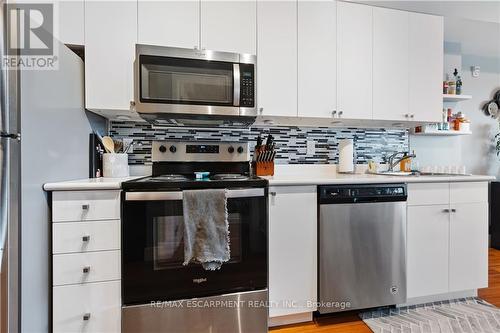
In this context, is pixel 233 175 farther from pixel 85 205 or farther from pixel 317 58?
pixel 317 58

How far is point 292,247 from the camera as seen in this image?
1586 millimetres

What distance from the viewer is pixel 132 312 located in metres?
1.36

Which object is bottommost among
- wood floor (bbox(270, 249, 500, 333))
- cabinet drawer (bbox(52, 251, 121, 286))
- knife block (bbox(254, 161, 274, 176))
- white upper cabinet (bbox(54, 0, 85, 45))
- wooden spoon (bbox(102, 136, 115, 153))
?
wood floor (bbox(270, 249, 500, 333))

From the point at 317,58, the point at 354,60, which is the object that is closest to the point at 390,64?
the point at 354,60

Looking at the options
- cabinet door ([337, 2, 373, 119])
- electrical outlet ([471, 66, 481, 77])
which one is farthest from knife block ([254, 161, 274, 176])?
electrical outlet ([471, 66, 481, 77])

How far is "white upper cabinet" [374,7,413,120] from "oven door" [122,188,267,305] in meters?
1.30

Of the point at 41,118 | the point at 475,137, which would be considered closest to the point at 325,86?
the point at 41,118

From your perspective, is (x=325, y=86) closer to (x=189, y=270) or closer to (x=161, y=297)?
(x=189, y=270)

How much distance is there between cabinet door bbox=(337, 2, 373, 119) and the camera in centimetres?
195

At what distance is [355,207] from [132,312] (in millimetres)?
1426

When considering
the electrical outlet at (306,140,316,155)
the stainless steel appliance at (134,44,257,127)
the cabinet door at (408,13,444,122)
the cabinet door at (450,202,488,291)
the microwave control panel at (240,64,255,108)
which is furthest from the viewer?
the electrical outlet at (306,140,316,155)

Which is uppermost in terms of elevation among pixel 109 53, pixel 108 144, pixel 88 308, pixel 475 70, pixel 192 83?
pixel 475 70

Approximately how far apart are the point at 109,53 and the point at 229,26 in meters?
0.81

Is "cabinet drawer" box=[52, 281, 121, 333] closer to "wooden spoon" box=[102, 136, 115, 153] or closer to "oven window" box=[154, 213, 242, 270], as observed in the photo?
"oven window" box=[154, 213, 242, 270]
